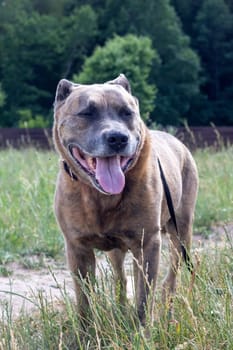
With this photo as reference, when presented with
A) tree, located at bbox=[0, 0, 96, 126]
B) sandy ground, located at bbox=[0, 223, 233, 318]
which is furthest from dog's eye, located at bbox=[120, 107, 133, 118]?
tree, located at bbox=[0, 0, 96, 126]

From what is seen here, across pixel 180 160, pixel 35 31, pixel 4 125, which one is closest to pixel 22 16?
pixel 35 31

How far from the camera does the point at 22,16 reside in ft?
140

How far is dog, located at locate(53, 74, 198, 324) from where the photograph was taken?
4.86m

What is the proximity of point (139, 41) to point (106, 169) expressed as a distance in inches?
1296

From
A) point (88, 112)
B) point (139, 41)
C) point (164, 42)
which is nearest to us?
point (88, 112)

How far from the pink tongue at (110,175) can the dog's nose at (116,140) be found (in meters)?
0.11

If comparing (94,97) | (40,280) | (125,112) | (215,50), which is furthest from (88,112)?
(215,50)

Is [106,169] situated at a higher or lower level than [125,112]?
lower

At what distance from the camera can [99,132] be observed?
4.85 metres

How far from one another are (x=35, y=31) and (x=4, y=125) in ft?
18.9

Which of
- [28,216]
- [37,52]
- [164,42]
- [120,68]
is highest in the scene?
[28,216]

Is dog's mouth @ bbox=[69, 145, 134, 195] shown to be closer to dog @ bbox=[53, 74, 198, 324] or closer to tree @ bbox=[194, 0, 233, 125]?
dog @ bbox=[53, 74, 198, 324]

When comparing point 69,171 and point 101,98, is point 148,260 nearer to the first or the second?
point 69,171

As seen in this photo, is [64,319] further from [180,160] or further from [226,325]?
[180,160]
